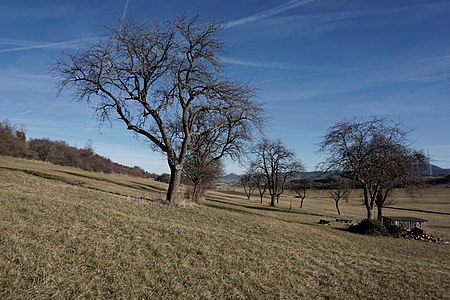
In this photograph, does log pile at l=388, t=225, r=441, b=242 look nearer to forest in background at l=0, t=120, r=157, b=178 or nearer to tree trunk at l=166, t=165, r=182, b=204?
tree trunk at l=166, t=165, r=182, b=204

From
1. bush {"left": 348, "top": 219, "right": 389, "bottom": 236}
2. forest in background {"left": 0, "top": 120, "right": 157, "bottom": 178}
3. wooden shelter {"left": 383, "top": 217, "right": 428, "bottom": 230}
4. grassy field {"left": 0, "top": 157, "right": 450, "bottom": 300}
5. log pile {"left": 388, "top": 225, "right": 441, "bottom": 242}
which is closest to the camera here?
grassy field {"left": 0, "top": 157, "right": 450, "bottom": 300}

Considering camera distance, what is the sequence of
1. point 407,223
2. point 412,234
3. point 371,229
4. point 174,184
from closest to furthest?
point 174,184 → point 371,229 → point 412,234 → point 407,223

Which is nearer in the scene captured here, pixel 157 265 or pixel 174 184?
pixel 157 265

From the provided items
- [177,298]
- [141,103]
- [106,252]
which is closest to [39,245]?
[106,252]

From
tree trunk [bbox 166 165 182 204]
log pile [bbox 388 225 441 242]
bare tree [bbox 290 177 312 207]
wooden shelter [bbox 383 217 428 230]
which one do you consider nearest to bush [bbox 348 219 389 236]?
log pile [bbox 388 225 441 242]

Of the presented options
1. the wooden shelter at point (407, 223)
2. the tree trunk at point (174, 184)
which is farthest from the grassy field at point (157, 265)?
the wooden shelter at point (407, 223)

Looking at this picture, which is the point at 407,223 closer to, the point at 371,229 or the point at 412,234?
the point at 412,234

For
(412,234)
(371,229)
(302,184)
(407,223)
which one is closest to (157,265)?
(371,229)

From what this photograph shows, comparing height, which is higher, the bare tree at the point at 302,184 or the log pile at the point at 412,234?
the bare tree at the point at 302,184

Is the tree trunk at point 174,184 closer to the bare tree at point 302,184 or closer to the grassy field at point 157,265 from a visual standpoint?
the grassy field at point 157,265

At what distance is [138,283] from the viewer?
18.7ft

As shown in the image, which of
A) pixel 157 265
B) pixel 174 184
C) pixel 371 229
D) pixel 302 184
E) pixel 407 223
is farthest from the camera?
pixel 302 184

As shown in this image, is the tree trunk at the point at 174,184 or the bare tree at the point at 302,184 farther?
the bare tree at the point at 302,184

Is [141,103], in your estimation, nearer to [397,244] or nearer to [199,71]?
[199,71]
